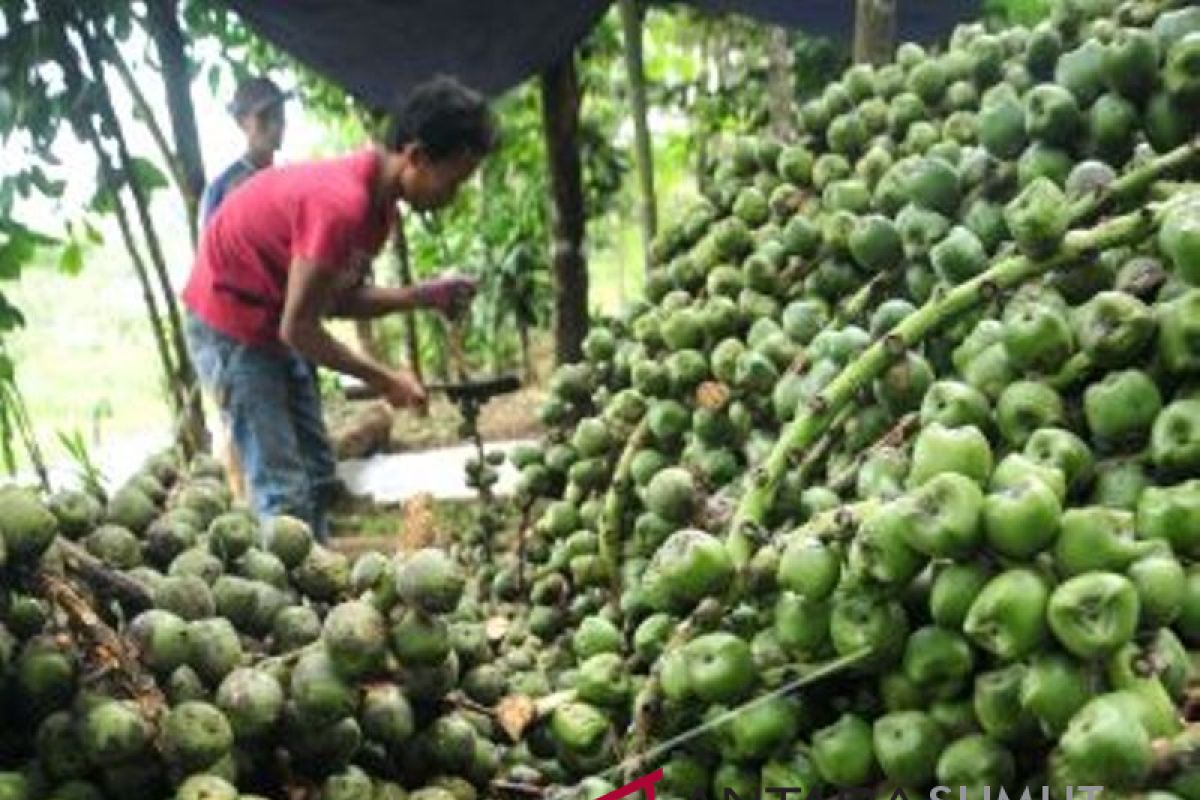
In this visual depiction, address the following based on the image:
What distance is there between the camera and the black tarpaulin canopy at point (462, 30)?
517 centimetres

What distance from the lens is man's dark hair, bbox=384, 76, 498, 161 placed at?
3738mm

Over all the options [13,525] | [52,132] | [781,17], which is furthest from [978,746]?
[781,17]

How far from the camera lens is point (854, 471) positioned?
4.02ft

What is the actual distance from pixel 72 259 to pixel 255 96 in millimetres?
959

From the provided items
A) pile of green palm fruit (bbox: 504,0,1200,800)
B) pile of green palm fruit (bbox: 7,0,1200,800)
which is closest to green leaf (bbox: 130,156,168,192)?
pile of green palm fruit (bbox: 7,0,1200,800)

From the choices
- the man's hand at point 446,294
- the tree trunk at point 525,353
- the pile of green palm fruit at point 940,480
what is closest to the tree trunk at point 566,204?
the man's hand at point 446,294

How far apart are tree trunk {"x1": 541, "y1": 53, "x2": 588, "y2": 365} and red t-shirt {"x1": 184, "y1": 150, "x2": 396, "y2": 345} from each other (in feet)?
3.79

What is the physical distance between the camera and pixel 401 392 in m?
4.20

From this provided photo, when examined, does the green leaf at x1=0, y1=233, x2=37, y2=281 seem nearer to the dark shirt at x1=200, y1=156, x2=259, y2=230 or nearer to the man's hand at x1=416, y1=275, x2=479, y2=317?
the man's hand at x1=416, y1=275, x2=479, y2=317

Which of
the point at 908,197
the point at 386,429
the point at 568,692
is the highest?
the point at 908,197

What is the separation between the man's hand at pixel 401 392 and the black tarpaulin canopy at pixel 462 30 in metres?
1.50

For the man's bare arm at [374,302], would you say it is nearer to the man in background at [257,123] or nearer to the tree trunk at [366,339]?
the man in background at [257,123]

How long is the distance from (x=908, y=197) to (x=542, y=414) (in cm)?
63

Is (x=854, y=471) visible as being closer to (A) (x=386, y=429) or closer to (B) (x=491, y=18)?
(B) (x=491, y=18)
